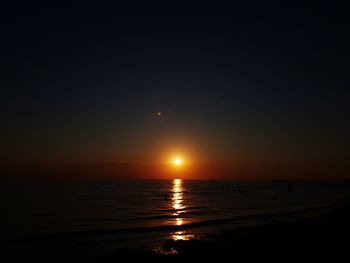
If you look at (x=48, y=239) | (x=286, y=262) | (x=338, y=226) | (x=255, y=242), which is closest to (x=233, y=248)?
(x=255, y=242)

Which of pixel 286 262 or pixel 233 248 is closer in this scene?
pixel 286 262

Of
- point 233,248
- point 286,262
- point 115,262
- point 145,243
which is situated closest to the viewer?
point 286,262

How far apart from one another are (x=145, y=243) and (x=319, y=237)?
531 inches

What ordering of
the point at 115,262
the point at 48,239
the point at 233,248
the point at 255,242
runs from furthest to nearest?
the point at 48,239 → the point at 255,242 → the point at 233,248 → the point at 115,262

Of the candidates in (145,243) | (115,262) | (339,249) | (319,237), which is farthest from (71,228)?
(339,249)

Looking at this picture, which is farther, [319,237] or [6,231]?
[6,231]

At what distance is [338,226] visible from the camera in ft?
102

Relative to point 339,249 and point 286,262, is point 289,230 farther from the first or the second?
point 286,262

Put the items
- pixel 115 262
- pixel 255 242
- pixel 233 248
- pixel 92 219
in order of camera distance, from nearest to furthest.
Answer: pixel 115 262, pixel 233 248, pixel 255 242, pixel 92 219

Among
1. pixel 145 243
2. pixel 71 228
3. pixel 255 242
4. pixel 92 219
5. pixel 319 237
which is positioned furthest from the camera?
pixel 92 219

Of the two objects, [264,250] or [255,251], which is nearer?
[255,251]

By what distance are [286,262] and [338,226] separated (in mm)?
15411

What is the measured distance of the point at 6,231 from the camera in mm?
38312

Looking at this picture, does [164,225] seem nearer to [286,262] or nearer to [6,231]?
[6,231]
